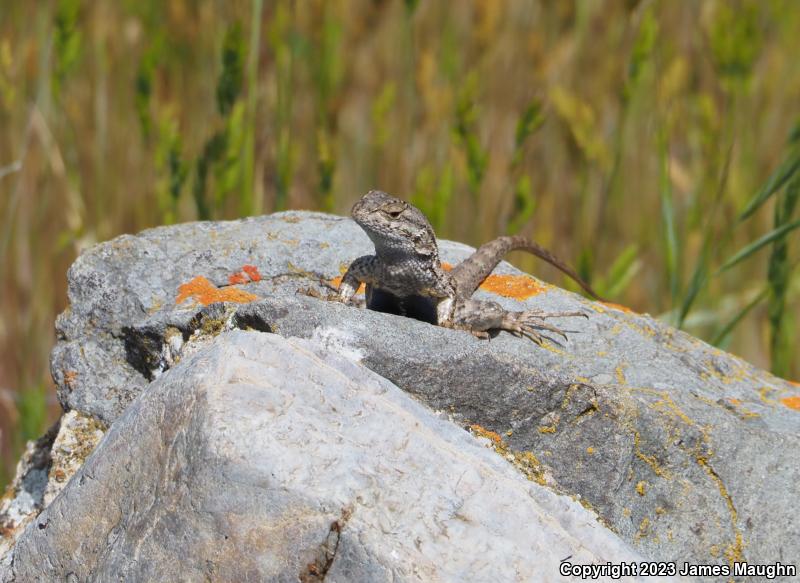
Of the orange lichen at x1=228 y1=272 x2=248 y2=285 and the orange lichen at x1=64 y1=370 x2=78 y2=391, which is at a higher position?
the orange lichen at x1=228 y1=272 x2=248 y2=285

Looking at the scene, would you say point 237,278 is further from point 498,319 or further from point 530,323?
point 530,323

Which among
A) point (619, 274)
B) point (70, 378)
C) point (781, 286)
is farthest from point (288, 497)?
Answer: point (781, 286)

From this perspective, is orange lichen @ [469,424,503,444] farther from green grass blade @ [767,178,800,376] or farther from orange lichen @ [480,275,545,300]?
green grass blade @ [767,178,800,376]

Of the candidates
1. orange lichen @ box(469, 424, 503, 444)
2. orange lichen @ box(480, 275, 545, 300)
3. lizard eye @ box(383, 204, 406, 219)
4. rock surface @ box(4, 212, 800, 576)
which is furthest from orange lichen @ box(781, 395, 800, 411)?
lizard eye @ box(383, 204, 406, 219)

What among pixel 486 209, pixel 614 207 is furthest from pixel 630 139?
pixel 486 209

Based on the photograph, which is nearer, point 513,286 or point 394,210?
point 394,210

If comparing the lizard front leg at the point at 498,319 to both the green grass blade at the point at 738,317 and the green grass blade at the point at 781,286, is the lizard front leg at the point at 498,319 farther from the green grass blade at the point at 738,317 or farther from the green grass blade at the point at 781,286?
the green grass blade at the point at 781,286
